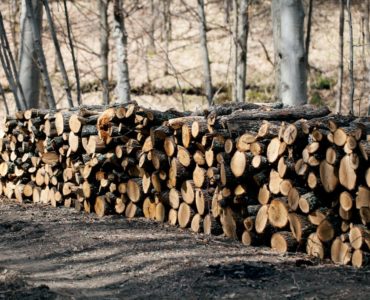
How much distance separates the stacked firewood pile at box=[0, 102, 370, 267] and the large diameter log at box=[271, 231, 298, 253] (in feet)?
0.04

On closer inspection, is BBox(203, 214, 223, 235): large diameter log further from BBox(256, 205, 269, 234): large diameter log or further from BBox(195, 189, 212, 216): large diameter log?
BBox(256, 205, 269, 234): large diameter log

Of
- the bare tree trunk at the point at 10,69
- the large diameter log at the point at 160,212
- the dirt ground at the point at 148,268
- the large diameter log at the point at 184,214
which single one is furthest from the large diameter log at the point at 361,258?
the bare tree trunk at the point at 10,69

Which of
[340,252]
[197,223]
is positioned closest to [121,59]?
[197,223]

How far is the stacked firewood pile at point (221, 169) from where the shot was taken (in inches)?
240

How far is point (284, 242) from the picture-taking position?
6.59 metres

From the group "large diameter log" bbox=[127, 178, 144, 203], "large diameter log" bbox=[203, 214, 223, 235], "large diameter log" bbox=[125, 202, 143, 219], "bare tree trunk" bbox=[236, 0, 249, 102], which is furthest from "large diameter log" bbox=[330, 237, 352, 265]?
"bare tree trunk" bbox=[236, 0, 249, 102]

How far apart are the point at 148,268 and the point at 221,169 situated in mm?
1469

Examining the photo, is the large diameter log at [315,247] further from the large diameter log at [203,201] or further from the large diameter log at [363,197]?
the large diameter log at [203,201]

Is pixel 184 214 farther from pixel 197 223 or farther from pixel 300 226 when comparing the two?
pixel 300 226

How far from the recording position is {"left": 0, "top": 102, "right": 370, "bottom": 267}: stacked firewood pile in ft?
20.0

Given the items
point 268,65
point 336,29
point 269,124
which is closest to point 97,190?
point 269,124

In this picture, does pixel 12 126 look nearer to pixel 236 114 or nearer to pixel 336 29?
pixel 236 114

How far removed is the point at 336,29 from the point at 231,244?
21.9 metres

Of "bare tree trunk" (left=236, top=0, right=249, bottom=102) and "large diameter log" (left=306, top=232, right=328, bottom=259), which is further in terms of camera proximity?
"bare tree trunk" (left=236, top=0, right=249, bottom=102)
